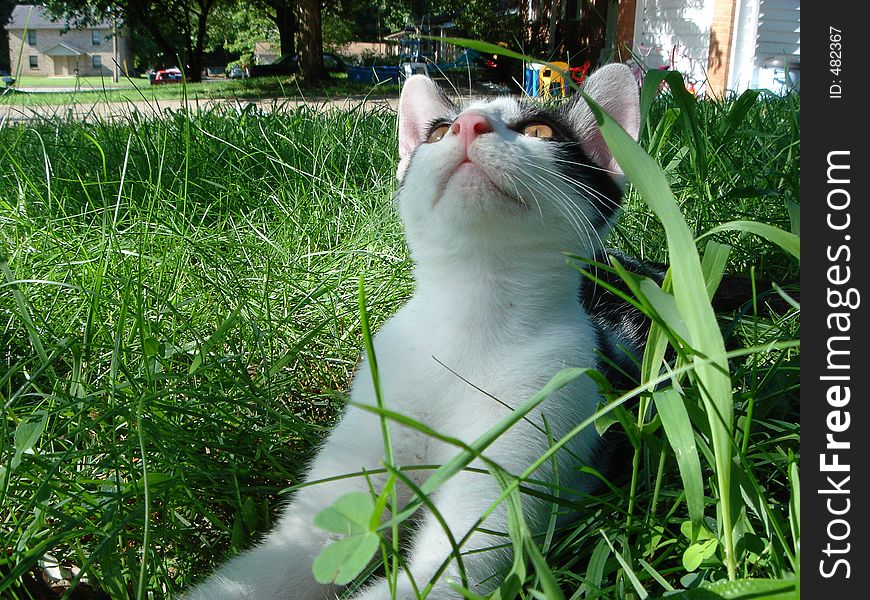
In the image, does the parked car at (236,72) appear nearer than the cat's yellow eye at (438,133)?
No

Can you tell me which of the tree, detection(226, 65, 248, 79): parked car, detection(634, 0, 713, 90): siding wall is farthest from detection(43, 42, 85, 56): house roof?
detection(634, 0, 713, 90): siding wall

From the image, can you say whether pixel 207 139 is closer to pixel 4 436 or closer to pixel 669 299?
pixel 4 436

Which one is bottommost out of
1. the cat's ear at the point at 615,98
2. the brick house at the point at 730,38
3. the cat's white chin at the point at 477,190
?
the cat's white chin at the point at 477,190

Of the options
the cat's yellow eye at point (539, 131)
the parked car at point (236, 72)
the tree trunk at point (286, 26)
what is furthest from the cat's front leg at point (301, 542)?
the parked car at point (236, 72)

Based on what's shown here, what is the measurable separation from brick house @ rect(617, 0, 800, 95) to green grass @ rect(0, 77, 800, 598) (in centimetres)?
823

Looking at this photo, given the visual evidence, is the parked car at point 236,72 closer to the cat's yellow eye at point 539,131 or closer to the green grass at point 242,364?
the green grass at point 242,364

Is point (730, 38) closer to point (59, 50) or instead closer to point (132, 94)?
point (132, 94)

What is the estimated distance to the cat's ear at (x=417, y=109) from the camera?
187 centimetres

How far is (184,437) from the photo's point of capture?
1443 millimetres

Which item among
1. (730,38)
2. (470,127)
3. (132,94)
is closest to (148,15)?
(730,38)

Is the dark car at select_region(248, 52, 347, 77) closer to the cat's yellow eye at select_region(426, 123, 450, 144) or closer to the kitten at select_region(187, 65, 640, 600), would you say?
the cat's yellow eye at select_region(426, 123, 450, 144)

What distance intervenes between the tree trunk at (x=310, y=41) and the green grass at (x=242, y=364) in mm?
14507

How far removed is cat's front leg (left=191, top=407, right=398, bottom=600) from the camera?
1222 millimetres

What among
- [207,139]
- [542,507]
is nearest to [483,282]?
[542,507]
